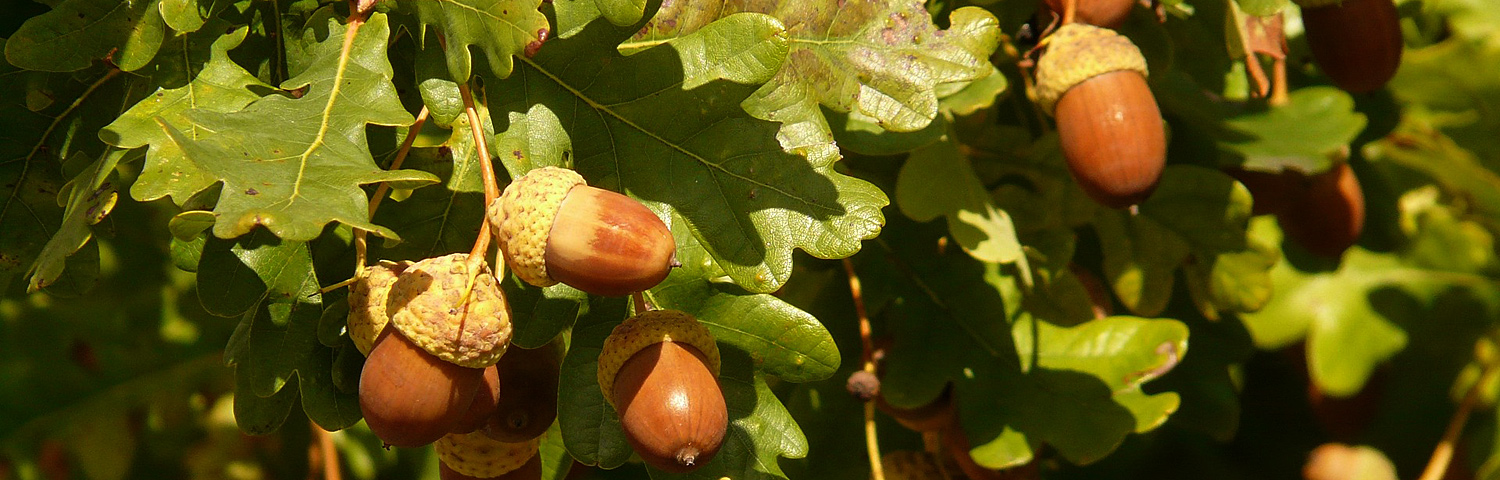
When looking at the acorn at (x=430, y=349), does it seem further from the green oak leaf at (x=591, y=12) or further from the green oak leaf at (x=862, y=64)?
the green oak leaf at (x=862, y=64)

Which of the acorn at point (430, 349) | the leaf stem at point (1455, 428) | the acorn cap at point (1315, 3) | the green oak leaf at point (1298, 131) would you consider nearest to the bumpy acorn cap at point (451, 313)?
the acorn at point (430, 349)

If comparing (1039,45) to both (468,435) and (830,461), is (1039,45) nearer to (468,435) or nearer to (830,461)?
(830,461)

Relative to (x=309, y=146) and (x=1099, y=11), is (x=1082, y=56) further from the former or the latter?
(x=309, y=146)

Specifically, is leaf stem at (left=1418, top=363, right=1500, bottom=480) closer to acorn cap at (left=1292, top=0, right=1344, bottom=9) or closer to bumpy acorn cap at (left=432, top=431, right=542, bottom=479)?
acorn cap at (left=1292, top=0, right=1344, bottom=9)

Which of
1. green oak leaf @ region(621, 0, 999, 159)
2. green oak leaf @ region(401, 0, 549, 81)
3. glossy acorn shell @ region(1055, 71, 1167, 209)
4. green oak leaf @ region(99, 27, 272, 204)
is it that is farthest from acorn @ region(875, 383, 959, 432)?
green oak leaf @ region(99, 27, 272, 204)

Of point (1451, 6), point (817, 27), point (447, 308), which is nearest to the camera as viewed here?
point (447, 308)

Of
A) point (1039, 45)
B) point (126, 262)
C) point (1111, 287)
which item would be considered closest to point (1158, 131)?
point (1039, 45)

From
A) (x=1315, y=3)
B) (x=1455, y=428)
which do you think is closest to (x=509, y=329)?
(x=1315, y=3)
